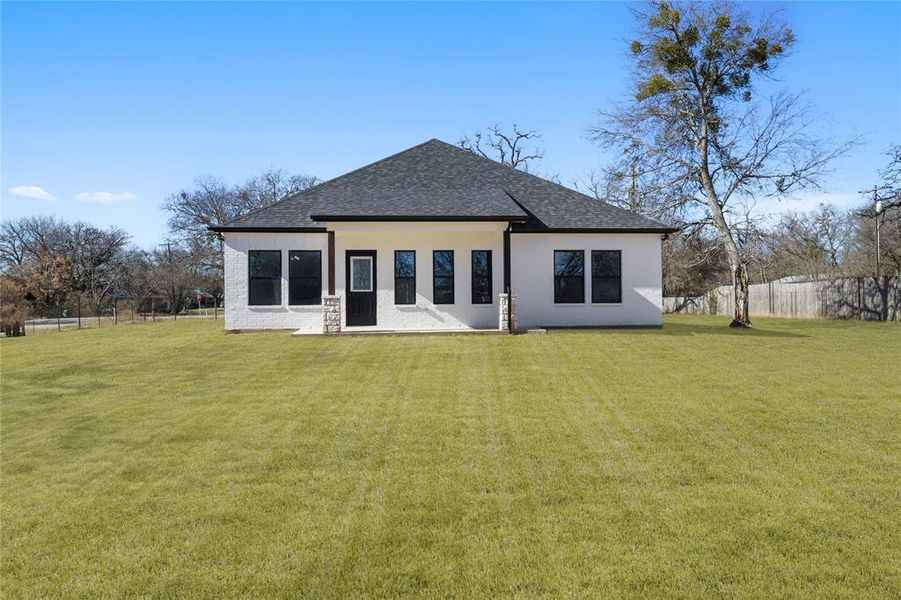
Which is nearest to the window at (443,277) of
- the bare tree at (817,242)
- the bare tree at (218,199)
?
the bare tree at (817,242)

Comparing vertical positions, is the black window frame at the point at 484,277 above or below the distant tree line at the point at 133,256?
below

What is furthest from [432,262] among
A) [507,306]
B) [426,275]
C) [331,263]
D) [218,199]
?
[218,199]

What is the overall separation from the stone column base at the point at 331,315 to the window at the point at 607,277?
8396 millimetres

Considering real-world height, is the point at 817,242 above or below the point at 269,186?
below

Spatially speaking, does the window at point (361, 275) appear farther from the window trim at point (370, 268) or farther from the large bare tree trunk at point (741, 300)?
the large bare tree trunk at point (741, 300)

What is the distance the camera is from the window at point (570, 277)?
18703 mm

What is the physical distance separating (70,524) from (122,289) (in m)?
43.7

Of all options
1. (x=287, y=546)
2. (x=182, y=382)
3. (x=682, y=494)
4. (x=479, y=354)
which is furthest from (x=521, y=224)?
(x=287, y=546)

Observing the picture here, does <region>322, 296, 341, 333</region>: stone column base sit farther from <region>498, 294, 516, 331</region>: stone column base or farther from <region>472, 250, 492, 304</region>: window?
<region>498, 294, 516, 331</region>: stone column base

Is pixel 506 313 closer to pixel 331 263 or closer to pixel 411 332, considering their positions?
pixel 411 332

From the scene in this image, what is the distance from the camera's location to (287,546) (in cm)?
397

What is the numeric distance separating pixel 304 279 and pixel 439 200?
4.97 m

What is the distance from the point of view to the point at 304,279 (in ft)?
59.2

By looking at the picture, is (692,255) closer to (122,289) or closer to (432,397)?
(432,397)
